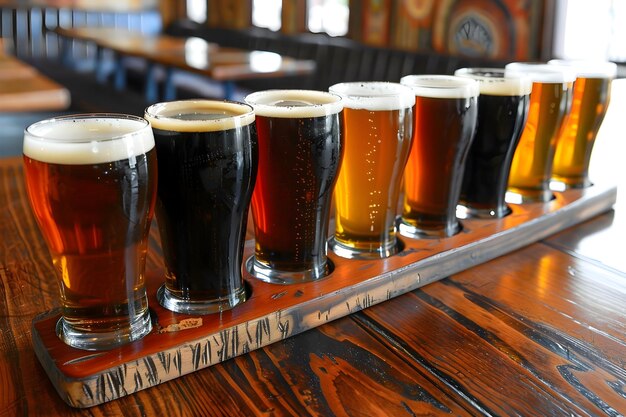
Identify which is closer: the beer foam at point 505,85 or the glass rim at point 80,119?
the glass rim at point 80,119

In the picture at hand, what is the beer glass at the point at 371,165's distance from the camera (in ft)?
2.82

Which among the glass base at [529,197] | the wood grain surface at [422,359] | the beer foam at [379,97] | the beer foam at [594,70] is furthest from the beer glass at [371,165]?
the beer foam at [594,70]

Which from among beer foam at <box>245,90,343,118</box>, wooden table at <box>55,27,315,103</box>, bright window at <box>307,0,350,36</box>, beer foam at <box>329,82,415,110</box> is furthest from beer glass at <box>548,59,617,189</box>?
bright window at <box>307,0,350,36</box>

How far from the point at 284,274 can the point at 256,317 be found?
126mm

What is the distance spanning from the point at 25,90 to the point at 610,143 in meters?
2.20

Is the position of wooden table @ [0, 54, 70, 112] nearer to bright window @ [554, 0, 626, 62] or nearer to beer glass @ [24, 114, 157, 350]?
beer glass @ [24, 114, 157, 350]

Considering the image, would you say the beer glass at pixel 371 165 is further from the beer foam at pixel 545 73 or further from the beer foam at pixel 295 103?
the beer foam at pixel 545 73

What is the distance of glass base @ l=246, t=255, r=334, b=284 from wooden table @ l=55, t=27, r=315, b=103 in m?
3.53

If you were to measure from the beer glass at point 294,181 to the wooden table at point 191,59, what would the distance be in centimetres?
352

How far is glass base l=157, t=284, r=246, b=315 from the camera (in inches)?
29.8

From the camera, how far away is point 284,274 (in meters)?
0.85

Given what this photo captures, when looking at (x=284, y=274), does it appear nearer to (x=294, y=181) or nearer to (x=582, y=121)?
(x=294, y=181)

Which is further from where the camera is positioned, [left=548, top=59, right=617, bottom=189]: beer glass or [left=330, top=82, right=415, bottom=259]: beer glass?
[left=548, top=59, right=617, bottom=189]: beer glass

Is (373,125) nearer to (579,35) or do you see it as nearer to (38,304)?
(38,304)
